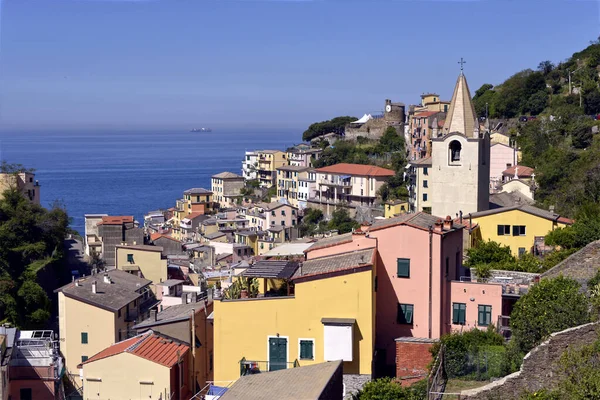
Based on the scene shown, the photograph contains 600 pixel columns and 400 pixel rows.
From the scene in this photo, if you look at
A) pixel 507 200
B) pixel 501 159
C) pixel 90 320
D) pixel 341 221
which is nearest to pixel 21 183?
pixel 341 221

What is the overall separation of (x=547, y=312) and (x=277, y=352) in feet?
15.3

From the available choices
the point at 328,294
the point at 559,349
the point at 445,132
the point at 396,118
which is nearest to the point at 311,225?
the point at 396,118

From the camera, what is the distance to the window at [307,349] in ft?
46.0

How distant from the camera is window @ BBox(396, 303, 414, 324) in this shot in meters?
15.1

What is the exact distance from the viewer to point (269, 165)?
243 feet

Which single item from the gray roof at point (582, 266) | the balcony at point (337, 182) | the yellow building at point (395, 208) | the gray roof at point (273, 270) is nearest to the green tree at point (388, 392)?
the gray roof at point (273, 270)

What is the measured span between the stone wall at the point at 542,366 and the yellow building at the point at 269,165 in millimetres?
63475

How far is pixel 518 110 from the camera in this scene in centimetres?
5488

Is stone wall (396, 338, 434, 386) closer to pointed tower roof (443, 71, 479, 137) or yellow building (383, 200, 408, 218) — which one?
pointed tower roof (443, 71, 479, 137)

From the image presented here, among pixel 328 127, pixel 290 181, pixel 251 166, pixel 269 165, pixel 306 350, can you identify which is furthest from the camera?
pixel 328 127

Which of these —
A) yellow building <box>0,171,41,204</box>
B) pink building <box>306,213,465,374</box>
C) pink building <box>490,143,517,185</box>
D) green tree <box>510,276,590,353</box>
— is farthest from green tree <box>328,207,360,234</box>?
green tree <box>510,276,590,353</box>

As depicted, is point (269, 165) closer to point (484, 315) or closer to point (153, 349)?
point (153, 349)

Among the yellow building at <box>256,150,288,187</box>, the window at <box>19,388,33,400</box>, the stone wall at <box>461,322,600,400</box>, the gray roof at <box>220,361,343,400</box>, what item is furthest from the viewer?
the yellow building at <box>256,150,288,187</box>

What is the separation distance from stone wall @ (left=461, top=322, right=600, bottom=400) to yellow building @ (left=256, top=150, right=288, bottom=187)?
208ft
